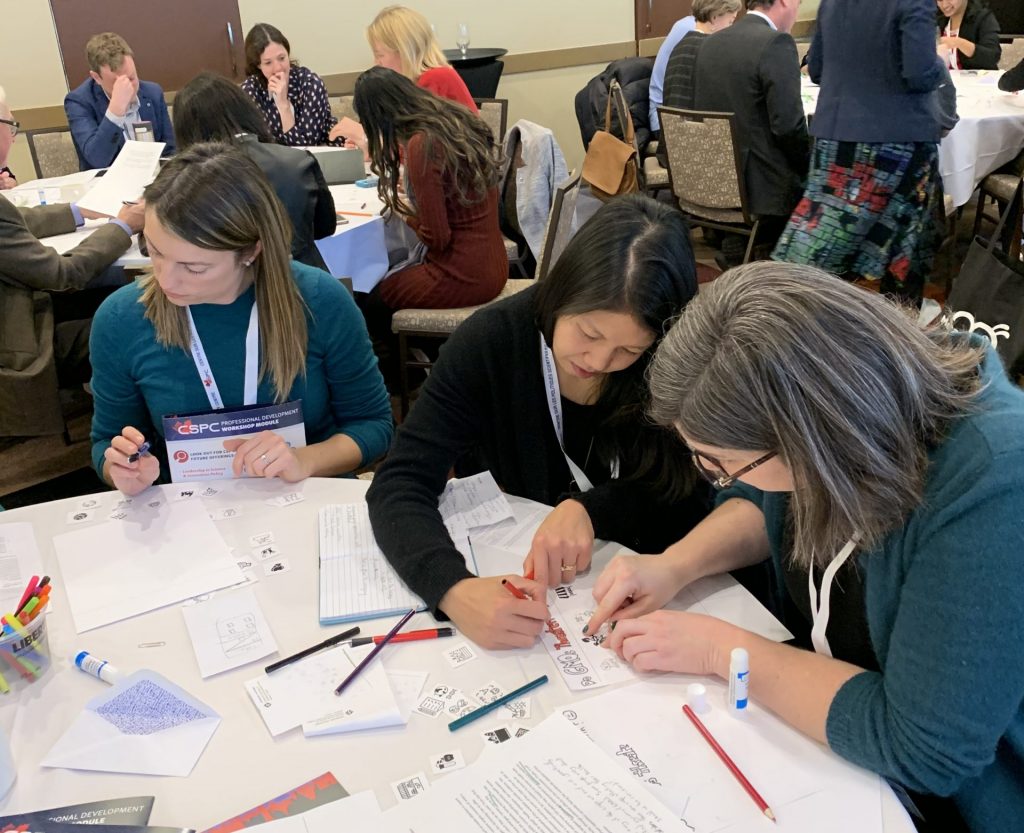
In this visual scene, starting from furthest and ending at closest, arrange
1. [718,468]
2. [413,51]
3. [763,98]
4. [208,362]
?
[413,51] → [763,98] → [208,362] → [718,468]

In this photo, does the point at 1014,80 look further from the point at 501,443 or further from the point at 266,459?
the point at 266,459

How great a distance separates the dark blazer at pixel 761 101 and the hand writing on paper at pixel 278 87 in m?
2.35

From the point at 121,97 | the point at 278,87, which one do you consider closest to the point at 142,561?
the point at 121,97

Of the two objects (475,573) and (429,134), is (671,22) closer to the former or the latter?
(429,134)

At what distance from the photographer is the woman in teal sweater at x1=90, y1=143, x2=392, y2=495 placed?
1.68 metres

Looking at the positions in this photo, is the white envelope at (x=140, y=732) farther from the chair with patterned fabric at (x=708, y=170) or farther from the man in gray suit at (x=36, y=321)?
the chair with patterned fabric at (x=708, y=170)

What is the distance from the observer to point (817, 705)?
3.39 feet

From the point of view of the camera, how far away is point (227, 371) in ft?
5.99

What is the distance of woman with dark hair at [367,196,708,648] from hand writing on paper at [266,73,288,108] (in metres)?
4.04

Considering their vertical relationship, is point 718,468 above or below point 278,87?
below

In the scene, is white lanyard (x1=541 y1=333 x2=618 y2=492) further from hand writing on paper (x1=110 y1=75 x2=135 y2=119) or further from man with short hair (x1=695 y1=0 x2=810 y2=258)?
hand writing on paper (x1=110 y1=75 x2=135 y2=119)

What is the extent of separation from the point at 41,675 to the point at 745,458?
0.96 meters

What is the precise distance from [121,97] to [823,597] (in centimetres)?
478

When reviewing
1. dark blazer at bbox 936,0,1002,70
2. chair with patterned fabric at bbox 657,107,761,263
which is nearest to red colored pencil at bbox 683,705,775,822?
chair with patterned fabric at bbox 657,107,761,263
